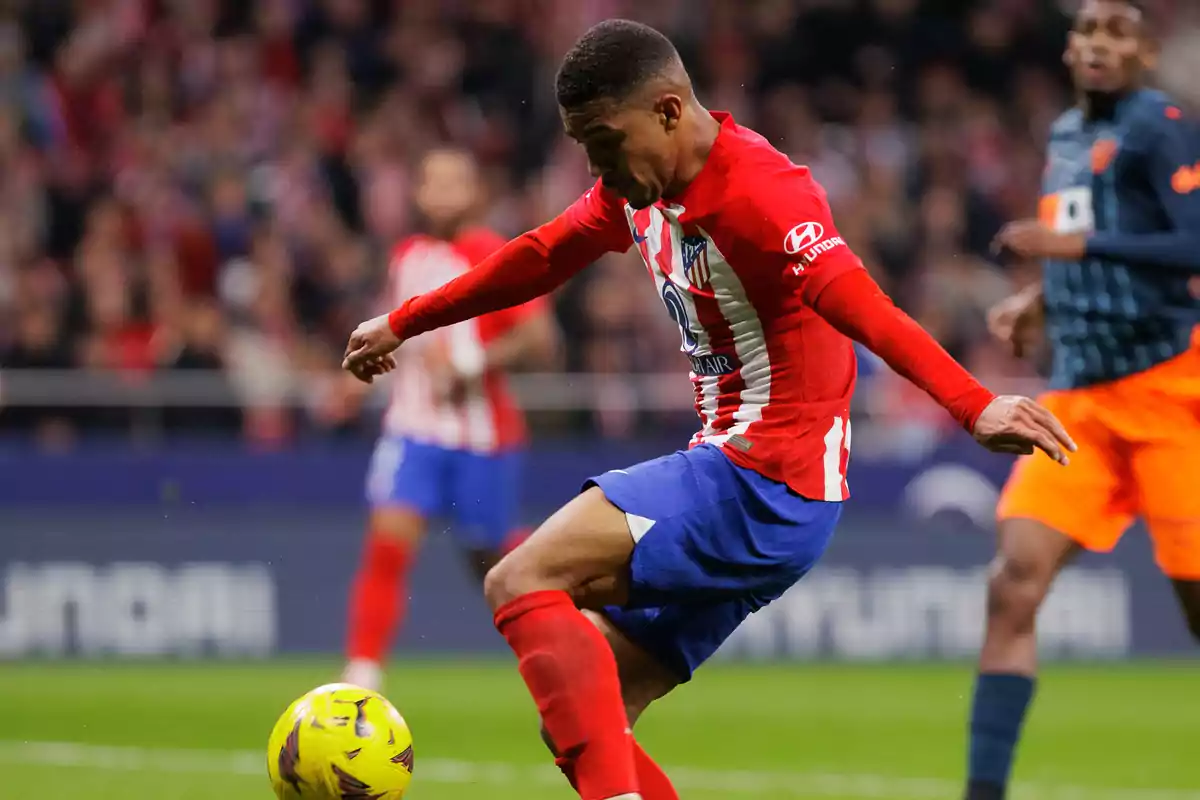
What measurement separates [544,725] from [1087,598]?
27.4 ft

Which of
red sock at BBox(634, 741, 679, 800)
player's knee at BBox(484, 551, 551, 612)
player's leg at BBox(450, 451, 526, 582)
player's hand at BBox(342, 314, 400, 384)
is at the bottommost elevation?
red sock at BBox(634, 741, 679, 800)

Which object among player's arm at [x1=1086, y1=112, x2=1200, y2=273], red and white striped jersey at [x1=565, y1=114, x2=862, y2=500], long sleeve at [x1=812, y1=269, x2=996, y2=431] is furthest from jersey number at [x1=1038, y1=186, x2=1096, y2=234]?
long sleeve at [x1=812, y1=269, x2=996, y2=431]

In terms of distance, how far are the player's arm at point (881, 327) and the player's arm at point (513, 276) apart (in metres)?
0.60

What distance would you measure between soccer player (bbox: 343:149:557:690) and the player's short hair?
5.09 meters

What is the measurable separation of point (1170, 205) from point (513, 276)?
7.42 ft

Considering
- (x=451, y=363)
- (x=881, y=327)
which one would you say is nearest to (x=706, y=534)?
(x=881, y=327)

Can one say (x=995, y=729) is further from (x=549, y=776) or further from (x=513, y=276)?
(x=549, y=776)

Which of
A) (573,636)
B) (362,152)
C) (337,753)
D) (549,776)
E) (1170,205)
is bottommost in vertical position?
(549,776)

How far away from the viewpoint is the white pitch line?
288 inches

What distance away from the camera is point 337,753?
16.5ft

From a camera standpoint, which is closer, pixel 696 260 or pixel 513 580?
pixel 513 580

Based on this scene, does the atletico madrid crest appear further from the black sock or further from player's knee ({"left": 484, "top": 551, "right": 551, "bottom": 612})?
the black sock

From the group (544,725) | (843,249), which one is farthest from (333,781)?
(843,249)

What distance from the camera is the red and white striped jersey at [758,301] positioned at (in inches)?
176
